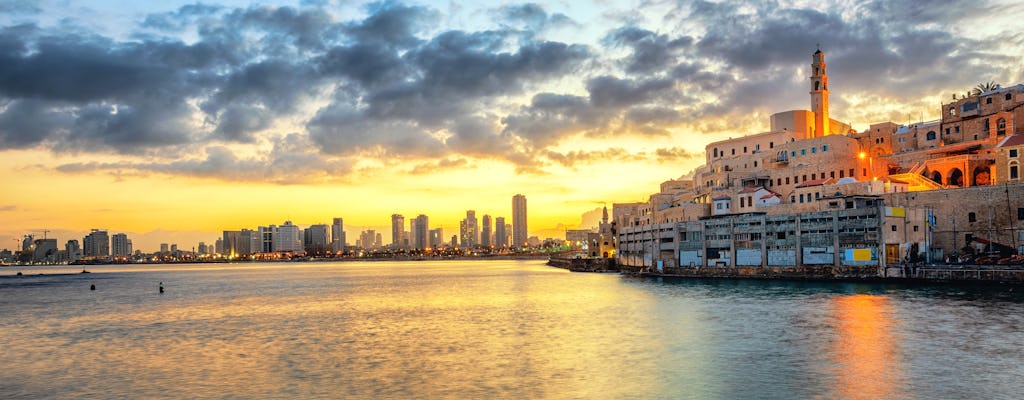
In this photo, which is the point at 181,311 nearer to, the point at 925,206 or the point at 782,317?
the point at 782,317

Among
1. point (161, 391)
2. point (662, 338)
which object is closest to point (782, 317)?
point (662, 338)

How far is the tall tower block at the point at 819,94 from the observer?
12925cm

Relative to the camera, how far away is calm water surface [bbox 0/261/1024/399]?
30125mm

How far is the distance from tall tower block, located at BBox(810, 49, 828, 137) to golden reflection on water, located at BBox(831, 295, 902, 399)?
77.8 m

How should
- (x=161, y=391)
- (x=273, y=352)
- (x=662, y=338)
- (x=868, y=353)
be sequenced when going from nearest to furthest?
(x=161, y=391) → (x=868, y=353) → (x=273, y=352) → (x=662, y=338)

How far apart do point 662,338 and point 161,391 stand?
1095 inches

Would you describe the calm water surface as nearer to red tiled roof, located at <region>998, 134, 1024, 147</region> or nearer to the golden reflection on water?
the golden reflection on water

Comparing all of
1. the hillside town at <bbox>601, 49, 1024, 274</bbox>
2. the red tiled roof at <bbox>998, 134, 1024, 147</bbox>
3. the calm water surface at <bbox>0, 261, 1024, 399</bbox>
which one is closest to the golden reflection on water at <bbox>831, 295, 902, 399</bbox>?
the calm water surface at <bbox>0, 261, 1024, 399</bbox>

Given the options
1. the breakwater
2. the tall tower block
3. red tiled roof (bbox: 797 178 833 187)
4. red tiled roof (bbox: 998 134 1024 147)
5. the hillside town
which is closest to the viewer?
the hillside town

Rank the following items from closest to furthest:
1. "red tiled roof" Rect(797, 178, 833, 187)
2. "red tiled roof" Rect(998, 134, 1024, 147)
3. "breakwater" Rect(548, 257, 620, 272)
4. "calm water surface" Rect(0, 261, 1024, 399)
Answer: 1. "calm water surface" Rect(0, 261, 1024, 399)
2. "red tiled roof" Rect(998, 134, 1024, 147)
3. "red tiled roof" Rect(797, 178, 833, 187)
4. "breakwater" Rect(548, 257, 620, 272)

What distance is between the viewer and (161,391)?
30.6 m

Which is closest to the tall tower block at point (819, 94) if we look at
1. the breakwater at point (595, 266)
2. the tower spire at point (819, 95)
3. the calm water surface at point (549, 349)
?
the tower spire at point (819, 95)

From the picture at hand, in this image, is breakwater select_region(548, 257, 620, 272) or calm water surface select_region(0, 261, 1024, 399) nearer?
calm water surface select_region(0, 261, 1024, 399)

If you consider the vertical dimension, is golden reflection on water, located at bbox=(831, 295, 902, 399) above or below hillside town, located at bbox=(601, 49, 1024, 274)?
below
